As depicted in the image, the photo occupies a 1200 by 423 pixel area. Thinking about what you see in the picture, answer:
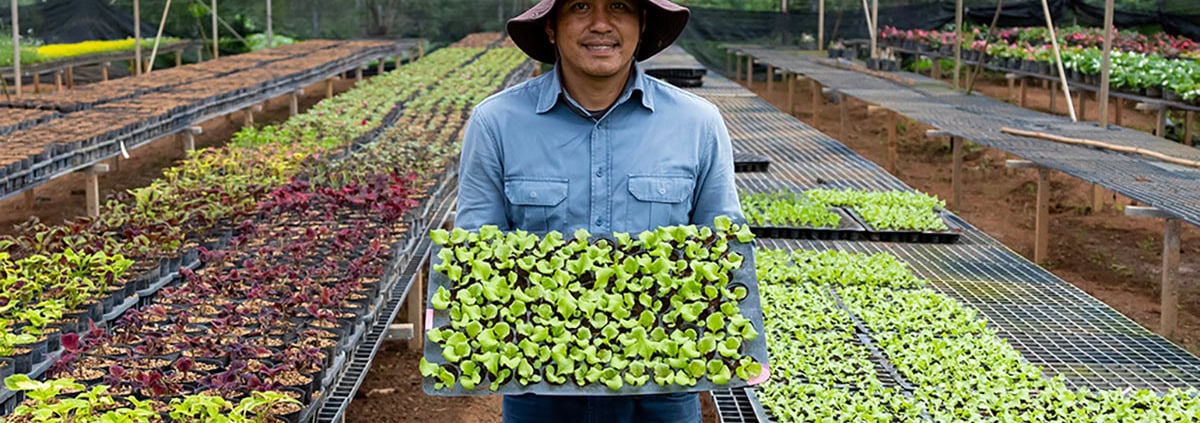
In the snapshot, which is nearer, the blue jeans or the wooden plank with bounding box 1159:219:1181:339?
the blue jeans

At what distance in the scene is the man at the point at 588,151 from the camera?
2.45m

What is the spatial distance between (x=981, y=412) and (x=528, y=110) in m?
1.74

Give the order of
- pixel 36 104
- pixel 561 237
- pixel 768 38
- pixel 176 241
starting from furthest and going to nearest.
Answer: pixel 768 38, pixel 36 104, pixel 176 241, pixel 561 237

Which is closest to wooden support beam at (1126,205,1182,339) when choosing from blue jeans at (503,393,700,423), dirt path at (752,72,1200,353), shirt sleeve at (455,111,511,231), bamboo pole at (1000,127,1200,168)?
dirt path at (752,72,1200,353)

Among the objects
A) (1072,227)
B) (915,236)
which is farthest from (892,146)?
(915,236)

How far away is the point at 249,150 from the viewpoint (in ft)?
25.3

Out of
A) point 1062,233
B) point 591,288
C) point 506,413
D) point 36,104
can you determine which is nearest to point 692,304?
point 591,288

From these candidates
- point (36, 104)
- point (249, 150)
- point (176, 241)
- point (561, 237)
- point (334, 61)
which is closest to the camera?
point (561, 237)

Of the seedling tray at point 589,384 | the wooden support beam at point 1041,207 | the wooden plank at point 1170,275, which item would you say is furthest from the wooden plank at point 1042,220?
the seedling tray at point 589,384

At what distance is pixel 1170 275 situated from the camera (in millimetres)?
5715

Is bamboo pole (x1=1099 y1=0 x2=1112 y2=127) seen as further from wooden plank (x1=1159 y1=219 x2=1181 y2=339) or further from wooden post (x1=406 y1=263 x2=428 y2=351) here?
wooden post (x1=406 y1=263 x2=428 y2=351)

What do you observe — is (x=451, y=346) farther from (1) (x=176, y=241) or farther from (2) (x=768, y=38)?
(2) (x=768, y=38)

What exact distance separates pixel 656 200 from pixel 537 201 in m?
0.23

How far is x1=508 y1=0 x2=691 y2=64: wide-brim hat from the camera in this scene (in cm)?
244
